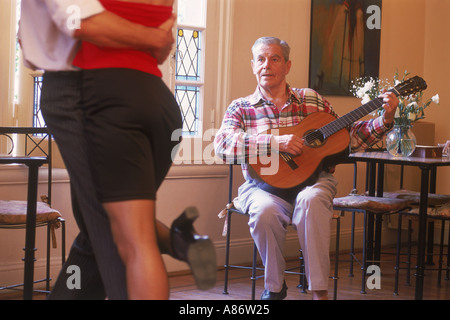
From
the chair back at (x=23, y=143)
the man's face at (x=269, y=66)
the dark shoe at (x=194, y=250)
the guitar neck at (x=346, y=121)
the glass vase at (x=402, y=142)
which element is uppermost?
the man's face at (x=269, y=66)

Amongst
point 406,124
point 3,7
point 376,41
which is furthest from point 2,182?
point 376,41

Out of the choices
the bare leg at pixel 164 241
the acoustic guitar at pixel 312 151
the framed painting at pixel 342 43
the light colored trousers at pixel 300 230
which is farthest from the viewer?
the framed painting at pixel 342 43

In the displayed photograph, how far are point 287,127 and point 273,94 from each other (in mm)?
248

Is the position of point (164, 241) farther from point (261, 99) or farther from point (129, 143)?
point (261, 99)

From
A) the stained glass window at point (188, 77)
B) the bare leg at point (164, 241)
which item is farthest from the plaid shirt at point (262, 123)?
the bare leg at point (164, 241)

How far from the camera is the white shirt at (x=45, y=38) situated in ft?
4.03

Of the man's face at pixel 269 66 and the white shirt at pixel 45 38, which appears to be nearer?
the white shirt at pixel 45 38

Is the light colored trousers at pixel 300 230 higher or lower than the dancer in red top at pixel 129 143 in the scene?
lower

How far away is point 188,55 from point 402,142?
1351 mm

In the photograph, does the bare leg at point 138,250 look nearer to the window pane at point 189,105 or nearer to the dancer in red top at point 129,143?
the dancer in red top at point 129,143

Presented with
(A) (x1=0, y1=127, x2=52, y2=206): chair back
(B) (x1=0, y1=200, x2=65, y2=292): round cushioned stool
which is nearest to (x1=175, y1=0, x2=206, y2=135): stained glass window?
(A) (x1=0, y1=127, x2=52, y2=206): chair back

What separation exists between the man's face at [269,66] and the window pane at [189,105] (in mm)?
782

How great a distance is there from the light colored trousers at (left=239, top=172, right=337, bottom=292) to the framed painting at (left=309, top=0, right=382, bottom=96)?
1.73 metres

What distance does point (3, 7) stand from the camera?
3256 mm
